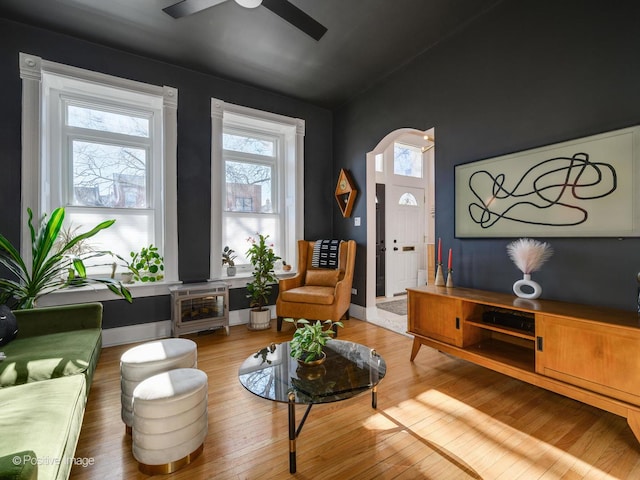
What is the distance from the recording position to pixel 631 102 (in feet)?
6.24

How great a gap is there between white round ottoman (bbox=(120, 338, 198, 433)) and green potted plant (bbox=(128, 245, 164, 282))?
1.70 meters

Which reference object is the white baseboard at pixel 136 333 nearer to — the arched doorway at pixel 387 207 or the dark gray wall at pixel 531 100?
the arched doorway at pixel 387 207

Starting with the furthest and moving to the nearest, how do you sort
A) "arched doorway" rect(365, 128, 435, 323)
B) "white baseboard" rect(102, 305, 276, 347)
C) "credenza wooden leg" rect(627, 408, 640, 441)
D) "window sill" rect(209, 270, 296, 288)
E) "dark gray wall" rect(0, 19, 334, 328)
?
"arched doorway" rect(365, 128, 435, 323) < "window sill" rect(209, 270, 296, 288) < "white baseboard" rect(102, 305, 276, 347) < "dark gray wall" rect(0, 19, 334, 328) < "credenza wooden leg" rect(627, 408, 640, 441)

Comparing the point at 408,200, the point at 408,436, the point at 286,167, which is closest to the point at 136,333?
the point at 286,167

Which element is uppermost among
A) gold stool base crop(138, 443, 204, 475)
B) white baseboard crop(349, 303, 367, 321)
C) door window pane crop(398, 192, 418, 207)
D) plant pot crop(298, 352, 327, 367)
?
door window pane crop(398, 192, 418, 207)

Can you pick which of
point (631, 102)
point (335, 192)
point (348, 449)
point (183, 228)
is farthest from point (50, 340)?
point (631, 102)

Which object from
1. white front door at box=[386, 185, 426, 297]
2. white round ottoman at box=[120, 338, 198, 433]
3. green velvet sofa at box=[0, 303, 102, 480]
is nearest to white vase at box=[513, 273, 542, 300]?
white round ottoman at box=[120, 338, 198, 433]

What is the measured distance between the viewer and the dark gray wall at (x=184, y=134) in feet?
8.98

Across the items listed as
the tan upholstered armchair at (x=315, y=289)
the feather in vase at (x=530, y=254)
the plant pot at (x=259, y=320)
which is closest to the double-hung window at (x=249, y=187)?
the tan upholstered armchair at (x=315, y=289)

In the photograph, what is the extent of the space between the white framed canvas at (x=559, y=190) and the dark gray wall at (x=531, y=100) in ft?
0.28

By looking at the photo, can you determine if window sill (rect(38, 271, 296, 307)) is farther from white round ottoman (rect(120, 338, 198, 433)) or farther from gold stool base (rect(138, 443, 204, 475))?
gold stool base (rect(138, 443, 204, 475))

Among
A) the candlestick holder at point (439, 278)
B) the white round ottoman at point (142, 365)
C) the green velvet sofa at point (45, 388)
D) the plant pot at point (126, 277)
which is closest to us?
the green velvet sofa at point (45, 388)

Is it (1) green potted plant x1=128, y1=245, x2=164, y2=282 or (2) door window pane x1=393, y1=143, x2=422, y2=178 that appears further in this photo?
(2) door window pane x1=393, y1=143, x2=422, y2=178

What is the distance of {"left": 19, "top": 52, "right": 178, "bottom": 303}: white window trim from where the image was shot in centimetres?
276
